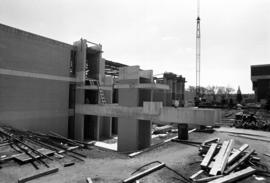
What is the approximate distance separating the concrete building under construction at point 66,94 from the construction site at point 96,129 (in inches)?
3.1

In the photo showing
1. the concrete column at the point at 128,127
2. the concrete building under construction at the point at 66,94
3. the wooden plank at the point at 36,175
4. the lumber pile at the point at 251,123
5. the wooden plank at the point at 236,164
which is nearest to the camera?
the wooden plank at the point at 36,175

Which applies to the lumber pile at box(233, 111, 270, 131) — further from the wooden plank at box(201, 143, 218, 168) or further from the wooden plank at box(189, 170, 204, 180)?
the wooden plank at box(189, 170, 204, 180)

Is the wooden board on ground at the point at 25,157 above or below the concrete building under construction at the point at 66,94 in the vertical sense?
below

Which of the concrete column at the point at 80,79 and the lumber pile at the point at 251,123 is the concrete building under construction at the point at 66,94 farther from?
the lumber pile at the point at 251,123

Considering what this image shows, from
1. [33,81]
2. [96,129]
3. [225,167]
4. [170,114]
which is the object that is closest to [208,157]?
[225,167]

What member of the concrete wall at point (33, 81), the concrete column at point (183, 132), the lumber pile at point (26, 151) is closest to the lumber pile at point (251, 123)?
the concrete column at point (183, 132)

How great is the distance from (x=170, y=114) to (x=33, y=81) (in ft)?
43.8

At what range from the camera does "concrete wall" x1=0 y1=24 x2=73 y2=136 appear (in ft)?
51.9

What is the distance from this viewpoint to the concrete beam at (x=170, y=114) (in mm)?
12734

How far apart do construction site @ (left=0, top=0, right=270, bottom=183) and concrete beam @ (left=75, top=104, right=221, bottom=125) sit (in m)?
0.07

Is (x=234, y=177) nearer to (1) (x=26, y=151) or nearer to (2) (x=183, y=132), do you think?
(2) (x=183, y=132)

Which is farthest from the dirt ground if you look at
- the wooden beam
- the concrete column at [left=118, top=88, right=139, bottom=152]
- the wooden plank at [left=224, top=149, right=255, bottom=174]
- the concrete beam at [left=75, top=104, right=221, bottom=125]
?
the concrete column at [left=118, top=88, right=139, bottom=152]

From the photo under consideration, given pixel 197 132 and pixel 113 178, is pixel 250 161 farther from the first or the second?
pixel 197 132

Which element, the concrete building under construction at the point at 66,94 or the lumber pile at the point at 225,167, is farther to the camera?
the concrete building under construction at the point at 66,94
